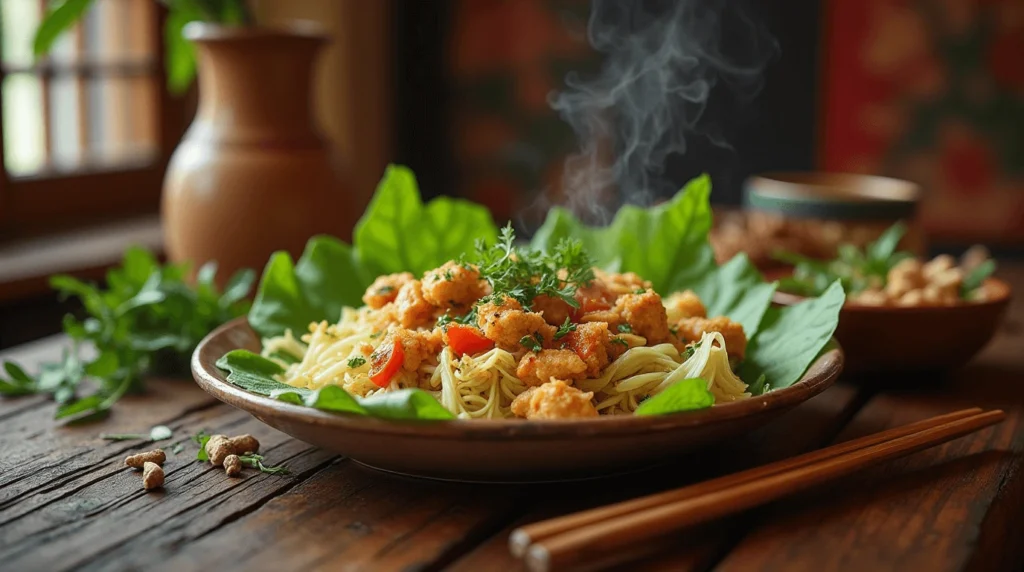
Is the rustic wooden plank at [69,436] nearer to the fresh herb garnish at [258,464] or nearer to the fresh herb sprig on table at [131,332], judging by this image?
the fresh herb sprig on table at [131,332]

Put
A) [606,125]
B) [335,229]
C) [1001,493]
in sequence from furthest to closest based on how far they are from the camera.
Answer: [606,125], [335,229], [1001,493]

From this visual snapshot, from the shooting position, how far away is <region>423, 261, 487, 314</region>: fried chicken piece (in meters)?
1.47

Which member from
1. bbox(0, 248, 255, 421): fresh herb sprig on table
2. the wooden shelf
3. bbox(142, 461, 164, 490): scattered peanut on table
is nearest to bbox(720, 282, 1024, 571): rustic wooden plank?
bbox(142, 461, 164, 490): scattered peanut on table

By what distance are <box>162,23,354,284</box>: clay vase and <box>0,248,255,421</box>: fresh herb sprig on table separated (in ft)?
1.20

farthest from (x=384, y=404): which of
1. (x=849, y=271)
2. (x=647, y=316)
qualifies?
(x=849, y=271)

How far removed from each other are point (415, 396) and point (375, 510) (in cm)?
19

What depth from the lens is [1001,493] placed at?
135cm

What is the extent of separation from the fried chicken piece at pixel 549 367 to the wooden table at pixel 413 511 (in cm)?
14

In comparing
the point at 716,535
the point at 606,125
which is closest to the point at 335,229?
the point at 716,535

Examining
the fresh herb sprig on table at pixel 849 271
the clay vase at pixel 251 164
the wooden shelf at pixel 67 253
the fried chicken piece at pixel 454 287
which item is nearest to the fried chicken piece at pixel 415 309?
the fried chicken piece at pixel 454 287

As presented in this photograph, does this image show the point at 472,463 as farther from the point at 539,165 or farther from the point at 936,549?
the point at 539,165

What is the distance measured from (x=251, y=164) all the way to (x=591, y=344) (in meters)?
1.29

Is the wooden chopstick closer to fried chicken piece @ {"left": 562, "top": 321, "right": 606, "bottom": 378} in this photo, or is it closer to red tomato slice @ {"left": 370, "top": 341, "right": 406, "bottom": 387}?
fried chicken piece @ {"left": 562, "top": 321, "right": 606, "bottom": 378}

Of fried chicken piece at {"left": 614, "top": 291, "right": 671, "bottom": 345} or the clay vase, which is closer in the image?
fried chicken piece at {"left": 614, "top": 291, "right": 671, "bottom": 345}
